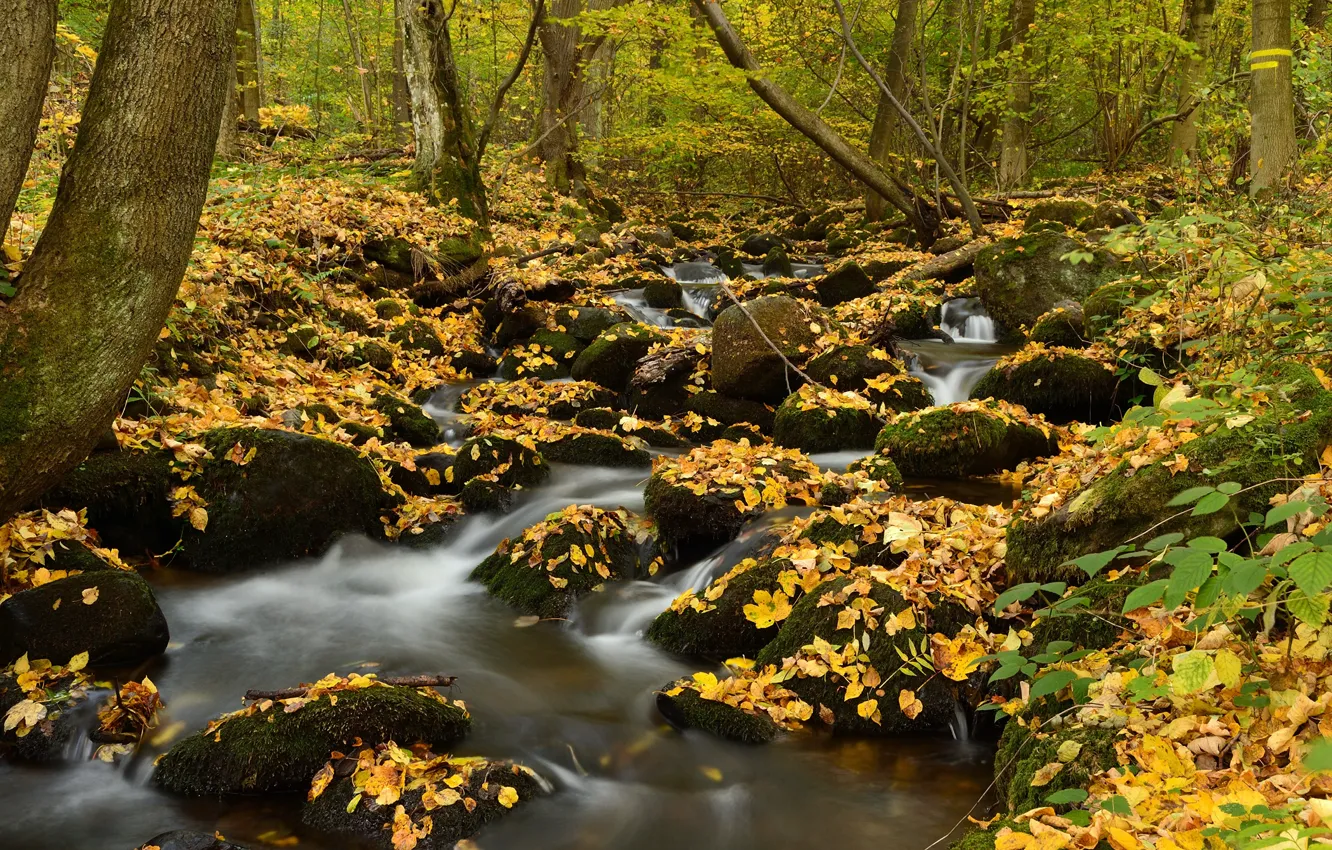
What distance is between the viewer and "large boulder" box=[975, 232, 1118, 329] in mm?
11188

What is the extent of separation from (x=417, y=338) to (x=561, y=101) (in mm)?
10047

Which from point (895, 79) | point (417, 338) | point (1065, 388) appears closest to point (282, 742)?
point (1065, 388)

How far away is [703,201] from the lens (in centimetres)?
2512

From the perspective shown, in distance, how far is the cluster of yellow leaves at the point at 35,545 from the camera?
486 centimetres

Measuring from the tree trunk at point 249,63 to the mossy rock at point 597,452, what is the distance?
13.5 m

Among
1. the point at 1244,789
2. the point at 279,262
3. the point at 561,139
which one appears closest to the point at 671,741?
the point at 1244,789

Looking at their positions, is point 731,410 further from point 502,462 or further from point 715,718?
point 715,718

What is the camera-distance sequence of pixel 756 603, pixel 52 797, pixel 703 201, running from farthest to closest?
pixel 703 201 → pixel 756 603 → pixel 52 797

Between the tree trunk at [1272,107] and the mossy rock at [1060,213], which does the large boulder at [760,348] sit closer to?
the tree trunk at [1272,107]

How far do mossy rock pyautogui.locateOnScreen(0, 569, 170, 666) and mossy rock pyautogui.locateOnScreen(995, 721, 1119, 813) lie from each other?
14.7 feet

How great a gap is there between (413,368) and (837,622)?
7666 mm

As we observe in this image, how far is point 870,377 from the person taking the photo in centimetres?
920

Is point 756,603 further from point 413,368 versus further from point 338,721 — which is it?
point 413,368

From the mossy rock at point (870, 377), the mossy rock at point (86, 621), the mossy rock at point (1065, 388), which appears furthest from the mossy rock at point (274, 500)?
the mossy rock at point (1065, 388)
